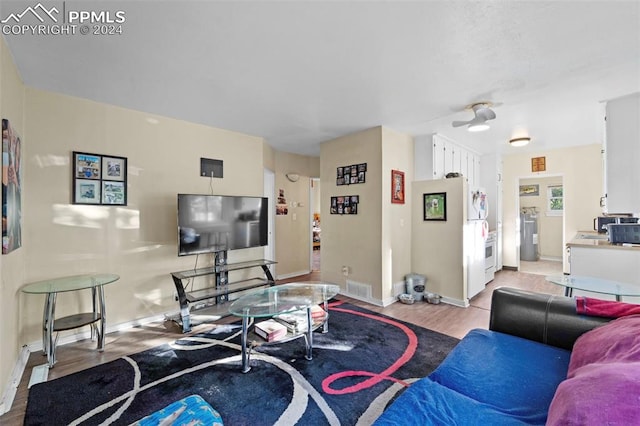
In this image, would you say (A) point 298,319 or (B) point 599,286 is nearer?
(B) point 599,286

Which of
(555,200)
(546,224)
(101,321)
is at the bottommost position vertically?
(101,321)

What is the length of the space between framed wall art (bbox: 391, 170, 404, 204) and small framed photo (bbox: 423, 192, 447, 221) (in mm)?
401

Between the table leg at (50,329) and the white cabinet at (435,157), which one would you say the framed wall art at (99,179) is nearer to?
the table leg at (50,329)

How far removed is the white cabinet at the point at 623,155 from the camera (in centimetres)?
287

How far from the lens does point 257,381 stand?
209cm

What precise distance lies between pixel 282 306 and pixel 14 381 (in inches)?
81.2

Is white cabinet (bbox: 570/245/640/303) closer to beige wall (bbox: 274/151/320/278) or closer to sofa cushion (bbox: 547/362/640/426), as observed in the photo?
sofa cushion (bbox: 547/362/640/426)

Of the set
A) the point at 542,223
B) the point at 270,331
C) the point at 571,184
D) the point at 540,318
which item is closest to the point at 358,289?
the point at 270,331

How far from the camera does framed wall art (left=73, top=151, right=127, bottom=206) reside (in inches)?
112

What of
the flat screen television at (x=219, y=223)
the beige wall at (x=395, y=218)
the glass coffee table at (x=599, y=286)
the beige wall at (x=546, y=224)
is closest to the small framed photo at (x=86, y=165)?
the flat screen television at (x=219, y=223)

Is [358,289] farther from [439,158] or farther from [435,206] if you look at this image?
[439,158]

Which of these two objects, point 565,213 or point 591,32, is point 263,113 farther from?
point 565,213

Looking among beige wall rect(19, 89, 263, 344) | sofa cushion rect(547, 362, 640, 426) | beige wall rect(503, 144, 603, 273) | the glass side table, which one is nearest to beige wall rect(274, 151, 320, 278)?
beige wall rect(19, 89, 263, 344)

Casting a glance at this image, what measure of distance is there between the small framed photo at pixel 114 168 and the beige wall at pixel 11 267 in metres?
0.58
